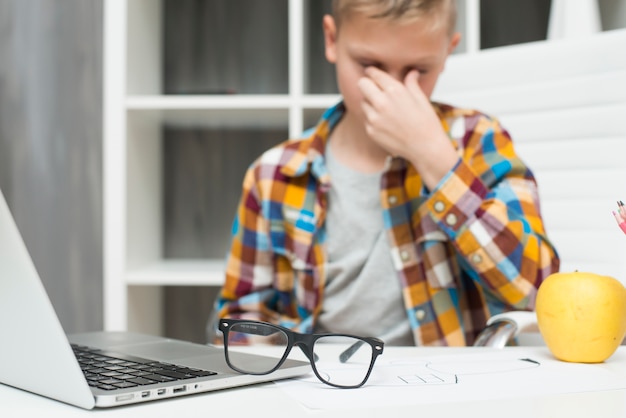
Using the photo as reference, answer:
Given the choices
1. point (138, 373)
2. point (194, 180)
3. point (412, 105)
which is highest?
point (412, 105)

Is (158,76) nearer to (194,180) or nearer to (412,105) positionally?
(194,180)

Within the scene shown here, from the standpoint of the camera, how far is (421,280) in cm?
114

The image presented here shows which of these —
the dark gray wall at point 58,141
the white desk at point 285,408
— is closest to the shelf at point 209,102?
the dark gray wall at point 58,141

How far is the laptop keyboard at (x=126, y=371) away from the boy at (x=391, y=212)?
21.1 inches

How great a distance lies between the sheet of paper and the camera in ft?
1.66

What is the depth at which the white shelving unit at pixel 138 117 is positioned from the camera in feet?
5.57

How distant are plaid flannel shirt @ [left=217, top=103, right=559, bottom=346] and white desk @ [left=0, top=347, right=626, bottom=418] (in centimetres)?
51

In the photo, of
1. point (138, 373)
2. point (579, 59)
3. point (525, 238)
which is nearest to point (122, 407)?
point (138, 373)

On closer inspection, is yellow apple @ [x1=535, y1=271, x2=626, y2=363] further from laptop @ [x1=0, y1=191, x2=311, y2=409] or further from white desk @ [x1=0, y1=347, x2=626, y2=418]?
laptop @ [x1=0, y1=191, x2=311, y2=409]

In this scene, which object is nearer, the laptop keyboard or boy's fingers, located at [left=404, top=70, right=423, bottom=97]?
the laptop keyboard

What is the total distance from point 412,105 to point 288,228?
30 cm

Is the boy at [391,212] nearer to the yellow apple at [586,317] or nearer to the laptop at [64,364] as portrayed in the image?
the yellow apple at [586,317]

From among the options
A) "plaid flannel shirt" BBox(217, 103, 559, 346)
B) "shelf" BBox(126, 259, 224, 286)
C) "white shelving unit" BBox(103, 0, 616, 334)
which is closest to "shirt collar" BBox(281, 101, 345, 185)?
"plaid flannel shirt" BBox(217, 103, 559, 346)

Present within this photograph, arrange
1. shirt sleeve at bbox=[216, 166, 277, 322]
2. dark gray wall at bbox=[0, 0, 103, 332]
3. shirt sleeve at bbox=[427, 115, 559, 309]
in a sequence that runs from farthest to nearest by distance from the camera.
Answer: dark gray wall at bbox=[0, 0, 103, 332]
shirt sleeve at bbox=[216, 166, 277, 322]
shirt sleeve at bbox=[427, 115, 559, 309]
